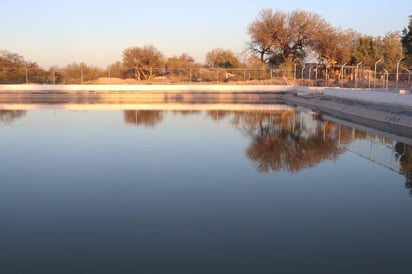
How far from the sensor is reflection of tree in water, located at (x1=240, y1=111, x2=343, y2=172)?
33.4 feet

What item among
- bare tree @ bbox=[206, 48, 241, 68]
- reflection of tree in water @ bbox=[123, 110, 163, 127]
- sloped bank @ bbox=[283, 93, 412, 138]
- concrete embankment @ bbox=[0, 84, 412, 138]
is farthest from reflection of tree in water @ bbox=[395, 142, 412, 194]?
bare tree @ bbox=[206, 48, 241, 68]

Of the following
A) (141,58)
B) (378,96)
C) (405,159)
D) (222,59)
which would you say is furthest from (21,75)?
(405,159)

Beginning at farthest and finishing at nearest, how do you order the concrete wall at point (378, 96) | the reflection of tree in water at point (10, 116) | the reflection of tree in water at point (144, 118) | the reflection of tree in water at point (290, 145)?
1. the reflection of tree in water at point (10, 116)
2. the concrete wall at point (378, 96)
3. the reflection of tree in water at point (144, 118)
4. the reflection of tree in water at point (290, 145)

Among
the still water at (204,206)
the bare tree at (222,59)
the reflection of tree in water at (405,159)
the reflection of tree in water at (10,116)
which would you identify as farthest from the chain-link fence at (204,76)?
the still water at (204,206)

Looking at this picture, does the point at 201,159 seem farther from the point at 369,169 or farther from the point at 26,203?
the point at 26,203

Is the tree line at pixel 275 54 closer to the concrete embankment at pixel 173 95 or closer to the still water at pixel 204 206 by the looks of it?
the concrete embankment at pixel 173 95

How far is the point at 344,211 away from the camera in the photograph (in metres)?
6.51

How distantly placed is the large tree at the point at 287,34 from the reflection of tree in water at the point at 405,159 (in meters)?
37.9

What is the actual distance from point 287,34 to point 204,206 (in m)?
45.3

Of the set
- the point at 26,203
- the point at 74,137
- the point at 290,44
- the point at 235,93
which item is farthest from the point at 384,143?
the point at 290,44

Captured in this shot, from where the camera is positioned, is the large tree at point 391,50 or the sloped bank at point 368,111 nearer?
the sloped bank at point 368,111

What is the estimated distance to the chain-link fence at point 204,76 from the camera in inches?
1695

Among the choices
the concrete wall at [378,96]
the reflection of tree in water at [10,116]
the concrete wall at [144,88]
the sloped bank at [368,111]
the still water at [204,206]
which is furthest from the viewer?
the concrete wall at [144,88]

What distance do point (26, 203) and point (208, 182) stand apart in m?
3.10
